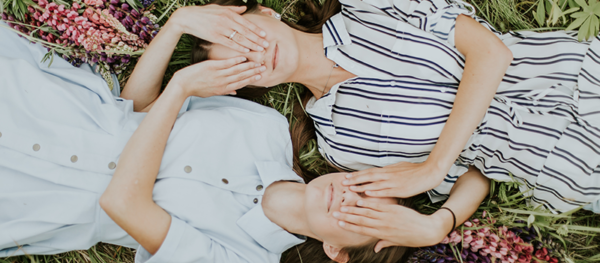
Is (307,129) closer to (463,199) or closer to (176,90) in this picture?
(176,90)

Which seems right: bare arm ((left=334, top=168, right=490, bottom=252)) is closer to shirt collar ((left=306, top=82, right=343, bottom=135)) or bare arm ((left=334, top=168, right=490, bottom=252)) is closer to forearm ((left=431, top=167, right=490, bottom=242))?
forearm ((left=431, top=167, right=490, bottom=242))

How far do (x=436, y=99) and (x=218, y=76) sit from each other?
63.0 inches

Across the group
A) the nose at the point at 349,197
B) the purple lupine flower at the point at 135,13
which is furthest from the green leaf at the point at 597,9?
the purple lupine flower at the point at 135,13

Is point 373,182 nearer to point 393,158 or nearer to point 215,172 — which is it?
point 393,158

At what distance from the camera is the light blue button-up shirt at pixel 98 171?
2342 mm

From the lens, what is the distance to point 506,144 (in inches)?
102

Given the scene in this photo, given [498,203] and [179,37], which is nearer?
[179,37]

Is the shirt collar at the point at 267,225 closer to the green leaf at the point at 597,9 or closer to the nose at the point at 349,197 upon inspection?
the nose at the point at 349,197

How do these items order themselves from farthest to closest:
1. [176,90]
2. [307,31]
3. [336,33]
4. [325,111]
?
[307,31] → [325,111] → [336,33] → [176,90]

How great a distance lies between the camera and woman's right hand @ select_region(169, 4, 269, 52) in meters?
2.34

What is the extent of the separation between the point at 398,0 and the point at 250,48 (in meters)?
1.19

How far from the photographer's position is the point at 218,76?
245 cm

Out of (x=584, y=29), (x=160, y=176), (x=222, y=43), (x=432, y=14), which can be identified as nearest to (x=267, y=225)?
(x=160, y=176)

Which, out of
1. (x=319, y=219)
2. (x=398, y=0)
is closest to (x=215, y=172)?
(x=319, y=219)
